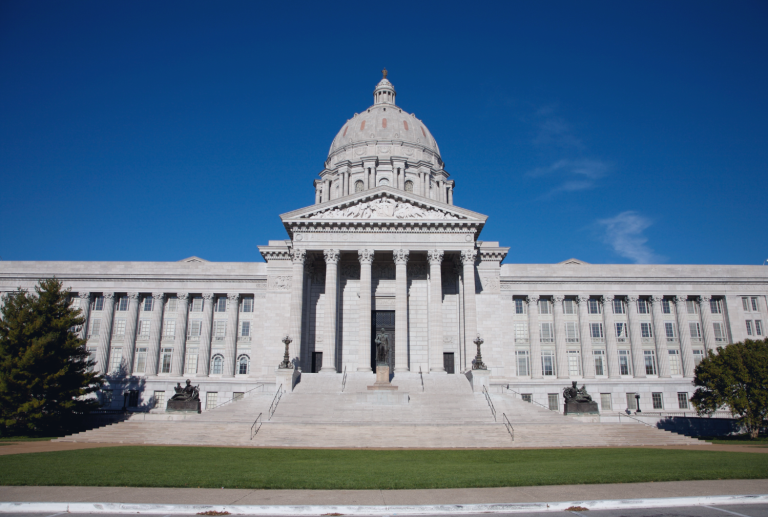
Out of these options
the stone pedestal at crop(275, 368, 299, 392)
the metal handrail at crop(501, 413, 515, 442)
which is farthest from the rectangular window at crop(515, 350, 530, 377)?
the stone pedestal at crop(275, 368, 299, 392)

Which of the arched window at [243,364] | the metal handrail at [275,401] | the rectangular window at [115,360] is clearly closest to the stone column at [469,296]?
the metal handrail at [275,401]

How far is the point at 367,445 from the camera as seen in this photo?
27.8 meters

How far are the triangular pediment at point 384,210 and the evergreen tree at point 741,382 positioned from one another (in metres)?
21.2

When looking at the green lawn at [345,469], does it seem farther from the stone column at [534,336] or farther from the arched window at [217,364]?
the stone column at [534,336]

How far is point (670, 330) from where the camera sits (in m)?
55.6

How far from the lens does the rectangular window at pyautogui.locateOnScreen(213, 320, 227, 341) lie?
54.3m

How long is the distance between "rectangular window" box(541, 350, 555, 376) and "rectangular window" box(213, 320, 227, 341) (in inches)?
1278

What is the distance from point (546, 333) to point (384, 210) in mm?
22059

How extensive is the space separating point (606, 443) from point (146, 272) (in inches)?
1809

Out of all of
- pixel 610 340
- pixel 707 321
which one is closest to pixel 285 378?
pixel 610 340

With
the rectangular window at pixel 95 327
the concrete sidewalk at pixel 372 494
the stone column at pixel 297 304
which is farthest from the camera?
the rectangular window at pixel 95 327

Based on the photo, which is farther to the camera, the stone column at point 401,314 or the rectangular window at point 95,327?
the rectangular window at point 95,327

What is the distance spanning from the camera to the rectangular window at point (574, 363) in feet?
179

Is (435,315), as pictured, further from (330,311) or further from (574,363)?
(574,363)
